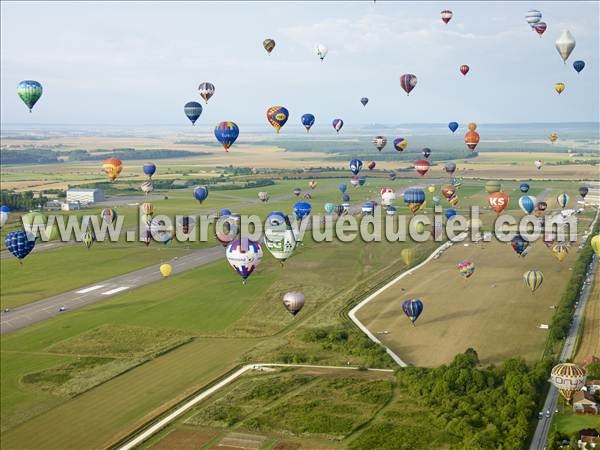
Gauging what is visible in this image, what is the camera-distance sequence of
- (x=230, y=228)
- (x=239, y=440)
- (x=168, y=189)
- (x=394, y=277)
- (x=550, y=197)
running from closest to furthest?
(x=239, y=440) → (x=394, y=277) → (x=230, y=228) → (x=550, y=197) → (x=168, y=189)

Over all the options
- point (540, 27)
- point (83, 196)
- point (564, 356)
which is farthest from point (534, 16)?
point (83, 196)

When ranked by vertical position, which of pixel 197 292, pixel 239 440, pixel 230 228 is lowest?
pixel 239 440

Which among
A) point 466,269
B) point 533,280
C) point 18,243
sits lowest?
point 533,280

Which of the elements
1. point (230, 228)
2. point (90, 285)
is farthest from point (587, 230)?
point (90, 285)

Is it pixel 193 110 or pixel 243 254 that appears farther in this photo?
pixel 193 110

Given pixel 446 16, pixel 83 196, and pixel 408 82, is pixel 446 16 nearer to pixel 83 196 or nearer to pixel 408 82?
pixel 408 82

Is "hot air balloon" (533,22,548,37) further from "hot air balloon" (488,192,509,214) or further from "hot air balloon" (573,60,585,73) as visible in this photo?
"hot air balloon" (488,192,509,214)

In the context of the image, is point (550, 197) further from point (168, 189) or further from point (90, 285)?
point (90, 285)

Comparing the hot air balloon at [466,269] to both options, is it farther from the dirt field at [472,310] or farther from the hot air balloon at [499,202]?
the hot air balloon at [499,202]

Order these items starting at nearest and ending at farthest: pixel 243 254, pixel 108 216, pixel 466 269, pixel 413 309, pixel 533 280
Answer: pixel 243 254 < pixel 413 309 < pixel 533 280 < pixel 466 269 < pixel 108 216
